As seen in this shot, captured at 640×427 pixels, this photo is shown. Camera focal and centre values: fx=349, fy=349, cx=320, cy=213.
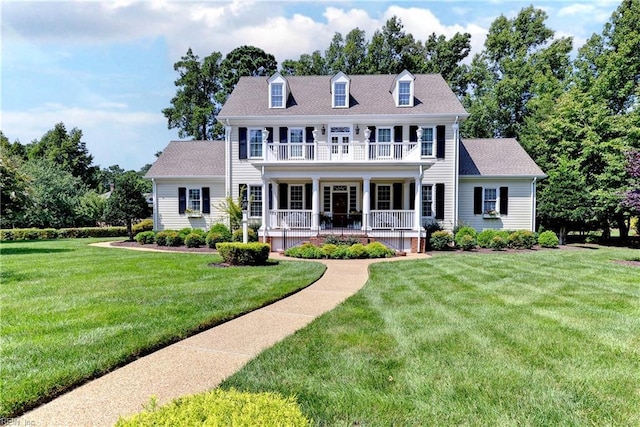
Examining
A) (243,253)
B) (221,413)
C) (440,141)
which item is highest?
(440,141)

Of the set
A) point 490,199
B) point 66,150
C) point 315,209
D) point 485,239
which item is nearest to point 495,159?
point 490,199

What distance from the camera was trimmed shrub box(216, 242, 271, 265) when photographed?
1093cm

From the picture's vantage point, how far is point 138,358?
413cm

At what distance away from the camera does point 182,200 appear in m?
20.5

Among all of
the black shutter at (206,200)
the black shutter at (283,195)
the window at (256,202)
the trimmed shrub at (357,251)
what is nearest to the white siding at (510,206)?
the trimmed shrub at (357,251)

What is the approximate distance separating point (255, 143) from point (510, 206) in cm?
1459

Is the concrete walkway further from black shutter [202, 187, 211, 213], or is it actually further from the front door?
black shutter [202, 187, 211, 213]

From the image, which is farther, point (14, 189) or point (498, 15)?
point (498, 15)

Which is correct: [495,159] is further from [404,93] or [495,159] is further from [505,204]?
[404,93]

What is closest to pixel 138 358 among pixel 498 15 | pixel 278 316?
pixel 278 316

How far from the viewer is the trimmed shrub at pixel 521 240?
56.5 ft

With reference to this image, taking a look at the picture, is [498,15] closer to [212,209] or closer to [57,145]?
[212,209]

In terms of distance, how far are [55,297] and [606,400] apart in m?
8.45

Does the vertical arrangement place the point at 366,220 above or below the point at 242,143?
below
